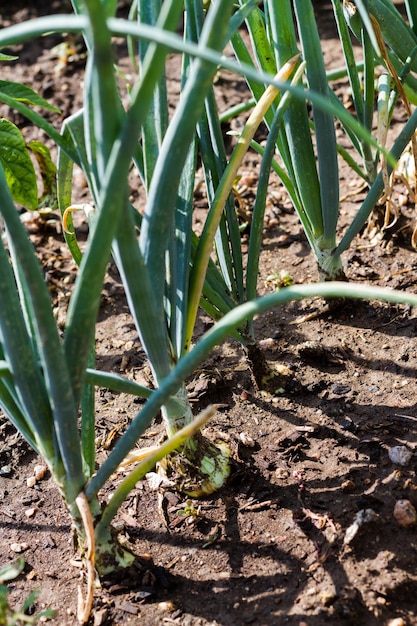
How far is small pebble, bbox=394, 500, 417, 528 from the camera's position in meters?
1.26

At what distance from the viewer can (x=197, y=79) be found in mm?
985

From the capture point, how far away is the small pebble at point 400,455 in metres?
1.38

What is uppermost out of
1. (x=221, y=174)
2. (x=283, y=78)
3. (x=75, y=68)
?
(x=75, y=68)

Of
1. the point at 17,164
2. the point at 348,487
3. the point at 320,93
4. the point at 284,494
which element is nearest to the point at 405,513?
the point at 348,487

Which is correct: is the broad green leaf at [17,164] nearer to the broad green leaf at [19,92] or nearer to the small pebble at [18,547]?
the broad green leaf at [19,92]

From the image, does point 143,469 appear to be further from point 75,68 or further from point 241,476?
point 75,68

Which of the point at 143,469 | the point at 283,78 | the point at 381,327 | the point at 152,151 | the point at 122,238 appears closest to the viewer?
the point at 122,238

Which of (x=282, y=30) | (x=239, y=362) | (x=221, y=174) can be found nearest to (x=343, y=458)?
(x=239, y=362)

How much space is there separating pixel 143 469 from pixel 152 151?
538mm

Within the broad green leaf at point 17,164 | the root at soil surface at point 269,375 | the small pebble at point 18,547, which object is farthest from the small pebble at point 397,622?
the broad green leaf at point 17,164

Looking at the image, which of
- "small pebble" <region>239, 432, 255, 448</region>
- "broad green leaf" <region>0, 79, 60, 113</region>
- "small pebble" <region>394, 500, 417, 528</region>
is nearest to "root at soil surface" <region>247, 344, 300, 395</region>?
"small pebble" <region>239, 432, 255, 448</region>

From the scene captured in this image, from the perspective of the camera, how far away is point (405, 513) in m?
1.26

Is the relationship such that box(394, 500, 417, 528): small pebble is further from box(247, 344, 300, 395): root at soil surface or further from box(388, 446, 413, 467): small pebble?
box(247, 344, 300, 395): root at soil surface

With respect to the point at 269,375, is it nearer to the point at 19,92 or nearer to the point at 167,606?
the point at 167,606
